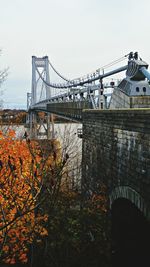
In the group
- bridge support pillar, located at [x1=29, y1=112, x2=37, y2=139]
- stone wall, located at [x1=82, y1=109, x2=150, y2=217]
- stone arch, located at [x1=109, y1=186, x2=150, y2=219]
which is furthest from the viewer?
bridge support pillar, located at [x1=29, y1=112, x2=37, y2=139]

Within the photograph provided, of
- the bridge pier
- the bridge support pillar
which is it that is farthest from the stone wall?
the bridge support pillar

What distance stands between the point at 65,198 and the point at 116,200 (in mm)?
4257

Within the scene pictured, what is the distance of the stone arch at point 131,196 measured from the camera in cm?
713

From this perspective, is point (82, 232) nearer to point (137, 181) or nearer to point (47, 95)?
point (137, 181)

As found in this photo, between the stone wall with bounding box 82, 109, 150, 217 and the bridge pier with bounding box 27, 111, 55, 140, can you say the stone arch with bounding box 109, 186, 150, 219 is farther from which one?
the bridge pier with bounding box 27, 111, 55, 140

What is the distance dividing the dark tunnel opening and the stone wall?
2.80 ft

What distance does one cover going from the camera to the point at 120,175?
9188 mm

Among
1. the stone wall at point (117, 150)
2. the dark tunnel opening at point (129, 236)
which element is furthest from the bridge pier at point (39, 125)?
the dark tunnel opening at point (129, 236)

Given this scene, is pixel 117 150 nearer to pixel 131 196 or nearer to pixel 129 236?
pixel 131 196

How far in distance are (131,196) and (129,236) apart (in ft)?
9.46

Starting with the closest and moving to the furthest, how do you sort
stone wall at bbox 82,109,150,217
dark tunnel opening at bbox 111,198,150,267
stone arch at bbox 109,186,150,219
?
stone arch at bbox 109,186,150,219, stone wall at bbox 82,109,150,217, dark tunnel opening at bbox 111,198,150,267

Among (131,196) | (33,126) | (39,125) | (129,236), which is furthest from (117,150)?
(39,125)

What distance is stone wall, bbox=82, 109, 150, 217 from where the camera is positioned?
7387 mm

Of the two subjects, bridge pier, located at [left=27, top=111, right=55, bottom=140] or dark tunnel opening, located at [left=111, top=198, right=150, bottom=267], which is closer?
dark tunnel opening, located at [left=111, top=198, right=150, bottom=267]
